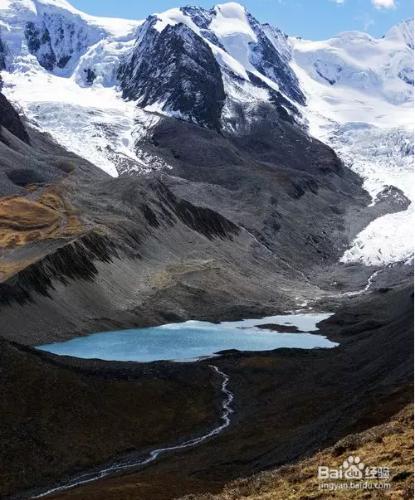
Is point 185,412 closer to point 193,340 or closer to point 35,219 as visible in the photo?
point 193,340

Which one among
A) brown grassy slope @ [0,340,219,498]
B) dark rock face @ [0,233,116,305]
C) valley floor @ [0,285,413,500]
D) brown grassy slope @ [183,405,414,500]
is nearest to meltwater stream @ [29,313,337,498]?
valley floor @ [0,285,413,500]

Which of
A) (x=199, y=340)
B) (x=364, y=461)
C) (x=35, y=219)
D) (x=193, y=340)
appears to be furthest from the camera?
(x=35, y=219)

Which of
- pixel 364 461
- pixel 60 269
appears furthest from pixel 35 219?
pixel 364 461

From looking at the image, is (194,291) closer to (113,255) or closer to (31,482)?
(113,255)

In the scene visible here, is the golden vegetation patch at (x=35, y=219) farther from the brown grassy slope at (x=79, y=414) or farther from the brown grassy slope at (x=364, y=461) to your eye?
the brown grassy slope at (x=364, y=461)

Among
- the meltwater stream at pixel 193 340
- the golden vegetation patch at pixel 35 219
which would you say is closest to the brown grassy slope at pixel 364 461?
the meltwater stream at pixel 193 340

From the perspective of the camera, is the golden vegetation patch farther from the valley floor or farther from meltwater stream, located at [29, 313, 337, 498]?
the valley floor
